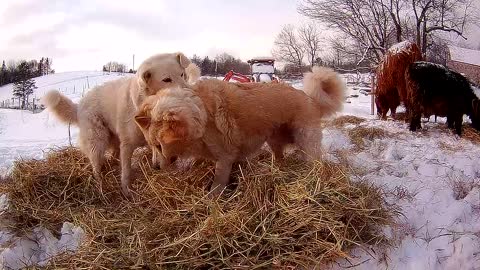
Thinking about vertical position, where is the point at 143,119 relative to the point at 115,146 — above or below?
above

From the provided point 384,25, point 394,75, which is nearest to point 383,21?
point 384,25

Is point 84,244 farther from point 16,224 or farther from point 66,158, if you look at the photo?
point 66,158

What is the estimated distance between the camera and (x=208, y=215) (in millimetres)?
3680

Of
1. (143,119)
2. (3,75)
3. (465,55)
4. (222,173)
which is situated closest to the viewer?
(143,119)

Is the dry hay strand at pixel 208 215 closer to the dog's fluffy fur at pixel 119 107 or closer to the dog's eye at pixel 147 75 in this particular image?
the dog's fluffy fur at pixel 119 107

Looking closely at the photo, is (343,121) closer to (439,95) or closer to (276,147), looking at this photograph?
(439,95)

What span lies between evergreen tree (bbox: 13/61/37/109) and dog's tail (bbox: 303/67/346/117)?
1012cm

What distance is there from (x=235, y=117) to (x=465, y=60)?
2341 centimetres

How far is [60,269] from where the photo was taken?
3098 mm

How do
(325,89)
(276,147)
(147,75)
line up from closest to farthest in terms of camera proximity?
(147,75) < (276,147) < (325,89)

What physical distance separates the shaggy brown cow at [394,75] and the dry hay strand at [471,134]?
52.5 inches

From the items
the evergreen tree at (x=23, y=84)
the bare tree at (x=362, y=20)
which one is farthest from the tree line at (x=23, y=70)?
the bare tree at (x=362, y=20)

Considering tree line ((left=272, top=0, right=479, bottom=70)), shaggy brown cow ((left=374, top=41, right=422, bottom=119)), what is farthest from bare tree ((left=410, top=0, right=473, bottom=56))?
shaggy brown cow ((left=374, top=41, right=422, bottom=119))

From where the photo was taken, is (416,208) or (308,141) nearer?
(416,208)
